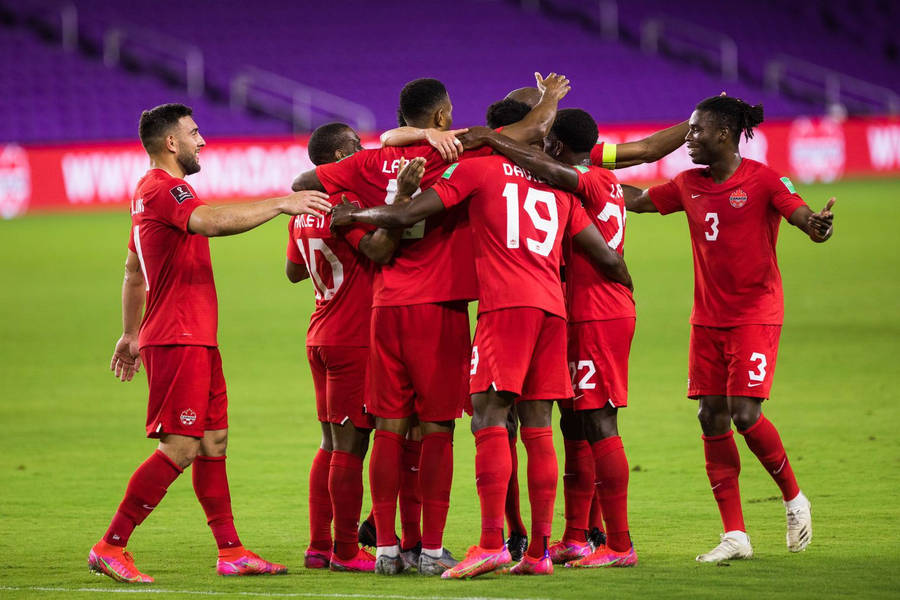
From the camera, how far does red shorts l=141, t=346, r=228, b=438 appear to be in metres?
6.32

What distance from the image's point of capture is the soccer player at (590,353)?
6.34 m

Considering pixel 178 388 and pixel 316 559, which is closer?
pixel 178 388

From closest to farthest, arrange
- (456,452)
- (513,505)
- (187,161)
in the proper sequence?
1. (187,161)
2. (513,505)
3. (456,452)

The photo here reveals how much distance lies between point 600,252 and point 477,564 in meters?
1.64

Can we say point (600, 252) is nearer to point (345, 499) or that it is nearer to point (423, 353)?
point (423, 353)

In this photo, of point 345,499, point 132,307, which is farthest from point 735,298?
point 132,307

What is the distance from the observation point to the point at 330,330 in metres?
6.64

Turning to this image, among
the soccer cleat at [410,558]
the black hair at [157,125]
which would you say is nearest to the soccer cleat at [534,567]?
the soccer cleat at [410,558]

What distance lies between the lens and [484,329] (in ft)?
20.2

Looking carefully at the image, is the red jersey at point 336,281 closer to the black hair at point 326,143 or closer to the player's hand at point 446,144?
the black hair at point 326,143

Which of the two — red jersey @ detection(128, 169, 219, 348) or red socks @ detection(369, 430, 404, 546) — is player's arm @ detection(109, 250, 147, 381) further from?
red socks @ detection(369, 430, 404, 546)

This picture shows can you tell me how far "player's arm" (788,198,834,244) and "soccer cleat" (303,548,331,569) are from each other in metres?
2.86

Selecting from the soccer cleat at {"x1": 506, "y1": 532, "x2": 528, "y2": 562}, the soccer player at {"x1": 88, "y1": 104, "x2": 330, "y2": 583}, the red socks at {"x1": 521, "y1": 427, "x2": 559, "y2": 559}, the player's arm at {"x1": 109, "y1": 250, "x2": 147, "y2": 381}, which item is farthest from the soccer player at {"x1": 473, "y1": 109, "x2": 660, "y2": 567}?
the player's arm at {"x1": 109, "y1": 250, "x2": 147, "y2": 381}

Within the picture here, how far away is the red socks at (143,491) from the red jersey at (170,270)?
584mm
